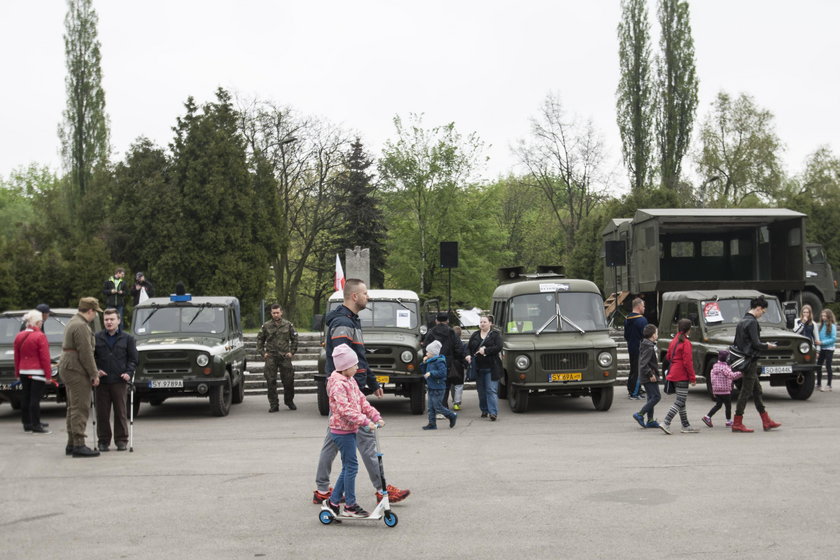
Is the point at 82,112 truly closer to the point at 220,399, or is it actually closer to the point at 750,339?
the point at 220,399

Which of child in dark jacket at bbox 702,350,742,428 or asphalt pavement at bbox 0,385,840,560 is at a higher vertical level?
child in dark jacket at bbox 702,350,742,428

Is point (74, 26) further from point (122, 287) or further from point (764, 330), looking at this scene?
point (764, 330)

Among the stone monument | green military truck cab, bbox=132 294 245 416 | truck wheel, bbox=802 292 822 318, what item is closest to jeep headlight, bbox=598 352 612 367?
green military truck cab, bbox=132 294 245 416

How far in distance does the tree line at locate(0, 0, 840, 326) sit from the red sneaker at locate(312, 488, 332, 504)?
108 ft

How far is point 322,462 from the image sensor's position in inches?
322

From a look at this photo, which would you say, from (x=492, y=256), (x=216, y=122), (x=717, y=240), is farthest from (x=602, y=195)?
(x=717, y=240)

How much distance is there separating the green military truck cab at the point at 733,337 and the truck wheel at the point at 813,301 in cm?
1067

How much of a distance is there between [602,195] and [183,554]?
55.5 metres

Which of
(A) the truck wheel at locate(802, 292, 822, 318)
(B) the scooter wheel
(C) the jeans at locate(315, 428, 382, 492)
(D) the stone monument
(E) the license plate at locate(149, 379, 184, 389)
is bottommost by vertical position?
(B) the scooter wheel

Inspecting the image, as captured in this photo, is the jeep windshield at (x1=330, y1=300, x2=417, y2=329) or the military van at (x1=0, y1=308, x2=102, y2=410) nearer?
the military van at (x1=0, y1=308, x2=102, y2=410)

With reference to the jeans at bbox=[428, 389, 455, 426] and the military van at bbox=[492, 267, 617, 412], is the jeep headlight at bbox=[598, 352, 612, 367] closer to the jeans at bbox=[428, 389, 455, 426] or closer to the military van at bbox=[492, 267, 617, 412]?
the military van at bbox=[492, 267, 617, 412]

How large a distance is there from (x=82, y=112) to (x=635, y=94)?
97.6ft

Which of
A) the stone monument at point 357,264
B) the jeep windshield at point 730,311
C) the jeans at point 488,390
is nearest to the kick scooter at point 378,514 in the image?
the jeans at point 488,390

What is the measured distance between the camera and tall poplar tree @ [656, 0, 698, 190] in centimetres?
5372
